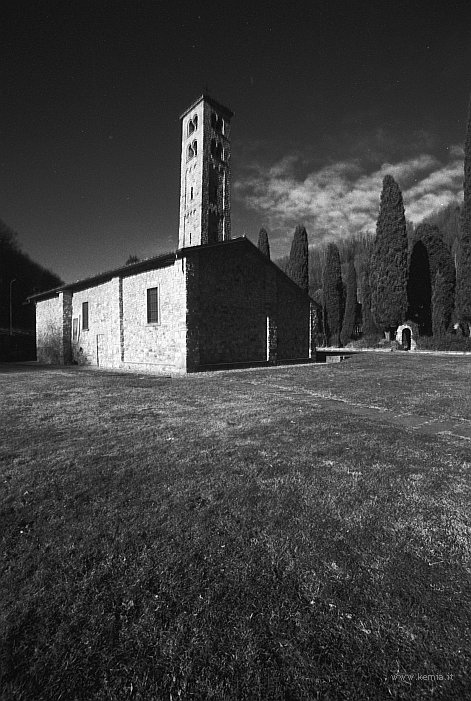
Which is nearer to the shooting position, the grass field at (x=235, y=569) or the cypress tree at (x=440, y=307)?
the grass field at (x=235, y=569)

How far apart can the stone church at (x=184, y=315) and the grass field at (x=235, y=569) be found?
11304 mm

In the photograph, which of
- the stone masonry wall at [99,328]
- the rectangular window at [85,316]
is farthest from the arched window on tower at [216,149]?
the rectangular window at [85,316]

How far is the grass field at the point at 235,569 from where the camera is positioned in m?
1.40

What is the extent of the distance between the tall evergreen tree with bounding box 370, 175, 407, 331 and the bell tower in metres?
16.6

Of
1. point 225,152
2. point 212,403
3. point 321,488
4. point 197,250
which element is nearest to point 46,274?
point 225,152

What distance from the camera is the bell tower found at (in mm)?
30703

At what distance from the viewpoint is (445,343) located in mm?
29828

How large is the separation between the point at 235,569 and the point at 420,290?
39.4 m

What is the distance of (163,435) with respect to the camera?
486 centimetres

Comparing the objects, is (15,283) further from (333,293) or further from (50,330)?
(333,293)

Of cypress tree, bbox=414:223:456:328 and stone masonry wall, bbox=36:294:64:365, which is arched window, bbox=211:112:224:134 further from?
cypress tree, bbox=414:223:456:328

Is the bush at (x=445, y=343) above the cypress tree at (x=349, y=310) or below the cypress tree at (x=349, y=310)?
below

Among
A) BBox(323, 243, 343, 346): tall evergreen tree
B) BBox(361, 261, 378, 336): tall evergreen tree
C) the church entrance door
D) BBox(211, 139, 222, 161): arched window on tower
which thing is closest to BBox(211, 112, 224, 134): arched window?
BBox(211, 139, 222, 161): arched window on tower

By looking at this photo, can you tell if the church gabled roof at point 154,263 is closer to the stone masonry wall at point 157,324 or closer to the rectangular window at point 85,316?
the stone masonry wall at point 157,324
